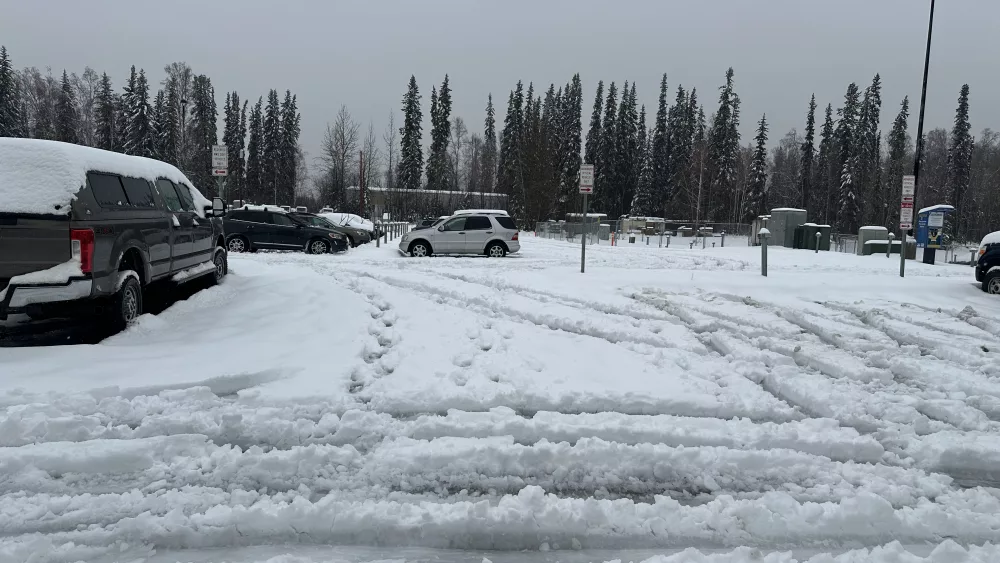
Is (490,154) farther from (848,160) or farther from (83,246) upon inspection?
(83,246)

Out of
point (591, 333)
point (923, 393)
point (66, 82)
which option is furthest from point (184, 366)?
point (66, 82)

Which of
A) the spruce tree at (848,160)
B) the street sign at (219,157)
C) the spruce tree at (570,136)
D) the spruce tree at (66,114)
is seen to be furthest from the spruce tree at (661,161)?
the street sign at (219,157)

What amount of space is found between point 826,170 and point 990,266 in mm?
75893

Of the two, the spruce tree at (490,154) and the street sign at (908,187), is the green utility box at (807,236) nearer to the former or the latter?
the street sign at (908,187)

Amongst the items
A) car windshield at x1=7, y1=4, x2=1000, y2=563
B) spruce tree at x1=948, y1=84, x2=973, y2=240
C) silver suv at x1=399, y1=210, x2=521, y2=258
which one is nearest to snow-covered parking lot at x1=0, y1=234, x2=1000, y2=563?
car windshield at x1=7, y1=4, x2=1000, y2=563

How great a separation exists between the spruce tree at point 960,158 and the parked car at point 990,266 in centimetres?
6502

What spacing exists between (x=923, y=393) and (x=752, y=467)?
2945mm

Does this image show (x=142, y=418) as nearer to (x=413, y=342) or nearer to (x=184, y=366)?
(x=184, y=366)

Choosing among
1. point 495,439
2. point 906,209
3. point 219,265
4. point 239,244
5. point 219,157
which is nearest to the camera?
point 495,439

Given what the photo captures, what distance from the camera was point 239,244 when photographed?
819 inches

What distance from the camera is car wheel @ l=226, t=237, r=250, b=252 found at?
20.7 metres

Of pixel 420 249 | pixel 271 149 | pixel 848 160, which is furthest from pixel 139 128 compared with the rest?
pixel 848 160

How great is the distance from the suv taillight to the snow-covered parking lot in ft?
2.90

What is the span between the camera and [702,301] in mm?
10242
